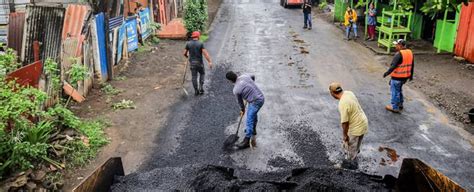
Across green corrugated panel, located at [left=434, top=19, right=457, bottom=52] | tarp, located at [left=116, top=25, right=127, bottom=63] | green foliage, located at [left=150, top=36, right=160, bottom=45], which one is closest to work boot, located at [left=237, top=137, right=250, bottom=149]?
tarp, located at [left=116, top=25, right=127, bottom=63]

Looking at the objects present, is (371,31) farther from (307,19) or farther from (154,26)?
(154,26)

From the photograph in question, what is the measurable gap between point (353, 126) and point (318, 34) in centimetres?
1352

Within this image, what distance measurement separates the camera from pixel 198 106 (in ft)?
31.8

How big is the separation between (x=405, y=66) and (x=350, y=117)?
Result: 3.42 m

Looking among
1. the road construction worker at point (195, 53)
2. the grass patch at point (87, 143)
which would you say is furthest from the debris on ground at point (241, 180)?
the road construction worker at point (195, 53)

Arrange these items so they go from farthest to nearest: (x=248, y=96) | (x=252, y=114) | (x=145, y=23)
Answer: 1. (x=145, y=23)
2. (x=252, y=114)
3. (x=248, y=96)

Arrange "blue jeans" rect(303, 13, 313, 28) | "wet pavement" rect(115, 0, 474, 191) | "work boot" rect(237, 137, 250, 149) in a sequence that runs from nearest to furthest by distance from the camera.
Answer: "wet pavement" rect(115, 0, 474, 191), "work boot" rect(237, 137, 250, 149), "blue jeans" rect(303, 13, 313, 28)

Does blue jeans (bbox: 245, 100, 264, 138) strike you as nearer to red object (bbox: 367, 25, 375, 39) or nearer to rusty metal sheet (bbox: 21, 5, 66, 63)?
rusty metal sheet (bbox: 21, 5, 66, 63)

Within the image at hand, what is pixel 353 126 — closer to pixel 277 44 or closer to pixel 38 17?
pixel 38 17

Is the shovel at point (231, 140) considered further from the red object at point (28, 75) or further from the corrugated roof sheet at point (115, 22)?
the corrugated roof sheet at point (115, 22)

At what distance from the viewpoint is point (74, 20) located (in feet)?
34.1

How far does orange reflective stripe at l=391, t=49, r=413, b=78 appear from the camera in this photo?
28.7ft

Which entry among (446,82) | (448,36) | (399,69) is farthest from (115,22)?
(448,36)

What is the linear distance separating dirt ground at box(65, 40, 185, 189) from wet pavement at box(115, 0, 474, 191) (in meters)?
0.32
